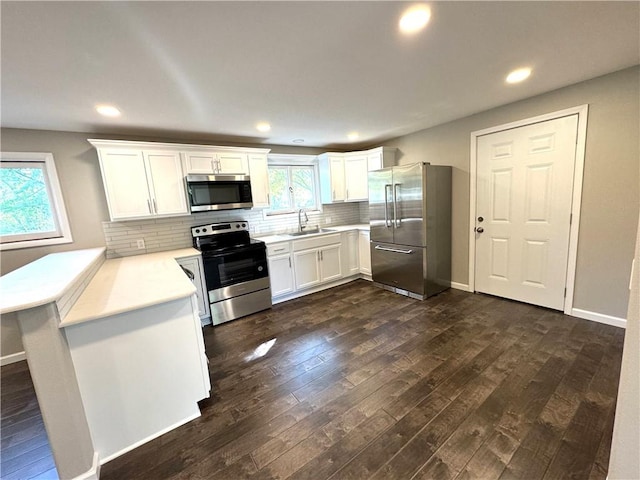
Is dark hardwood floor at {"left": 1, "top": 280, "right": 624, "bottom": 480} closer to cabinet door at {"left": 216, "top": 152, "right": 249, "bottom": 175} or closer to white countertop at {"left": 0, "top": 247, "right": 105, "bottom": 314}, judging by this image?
white countertop at {"left": 0, "top": 247, "right": 105, "bottom": 314}

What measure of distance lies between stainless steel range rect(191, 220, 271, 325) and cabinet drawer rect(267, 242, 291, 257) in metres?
0.10

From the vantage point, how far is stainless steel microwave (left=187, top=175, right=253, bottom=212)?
3.12 meters

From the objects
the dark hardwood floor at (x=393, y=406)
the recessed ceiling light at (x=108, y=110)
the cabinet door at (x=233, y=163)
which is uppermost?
the recessed ceiling light at (x=108, y=110)

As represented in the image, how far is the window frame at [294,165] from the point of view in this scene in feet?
13.4

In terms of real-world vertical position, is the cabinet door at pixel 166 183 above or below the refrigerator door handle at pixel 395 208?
above

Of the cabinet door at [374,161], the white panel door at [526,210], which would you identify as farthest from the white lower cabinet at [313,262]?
the white panel door at [526,210]

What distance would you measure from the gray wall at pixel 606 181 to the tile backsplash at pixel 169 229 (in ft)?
11.0

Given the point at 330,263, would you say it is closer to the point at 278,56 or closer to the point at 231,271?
the point at 231,271

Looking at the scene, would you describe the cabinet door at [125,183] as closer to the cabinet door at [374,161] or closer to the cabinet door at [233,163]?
the cabinet door at [233,163]

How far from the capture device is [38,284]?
1407mm

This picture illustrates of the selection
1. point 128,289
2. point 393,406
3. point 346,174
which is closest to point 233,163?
point 346,174

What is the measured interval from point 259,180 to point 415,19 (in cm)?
263

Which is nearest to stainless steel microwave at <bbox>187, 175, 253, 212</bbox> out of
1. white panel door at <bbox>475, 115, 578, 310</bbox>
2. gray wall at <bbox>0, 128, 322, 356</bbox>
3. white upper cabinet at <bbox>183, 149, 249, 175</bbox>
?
white upper cabinet at <bbox>183, 149, 249, 175</bbox>

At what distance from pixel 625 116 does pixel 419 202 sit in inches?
72.2
